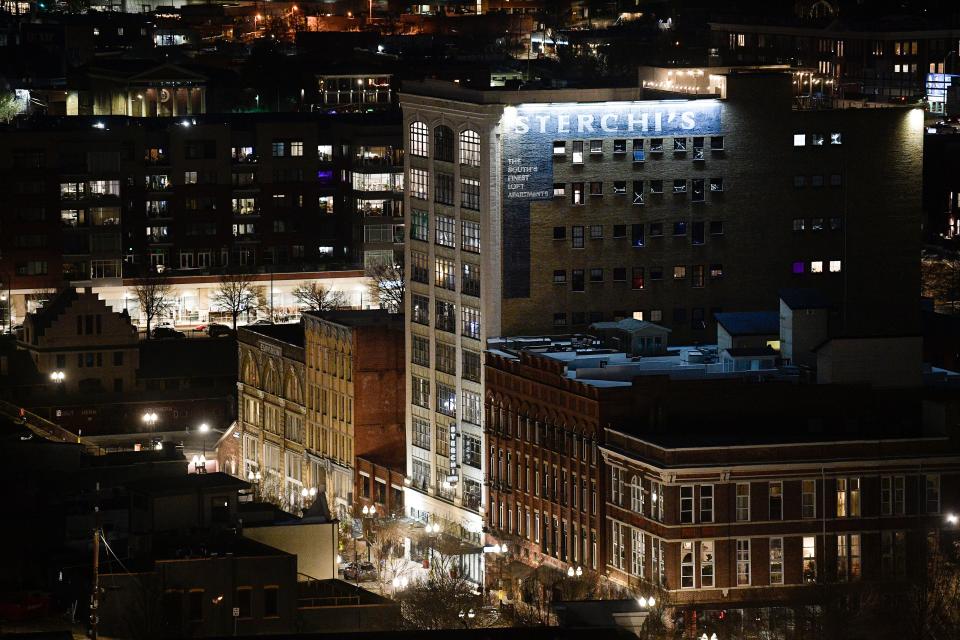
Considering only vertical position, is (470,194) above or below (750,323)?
above

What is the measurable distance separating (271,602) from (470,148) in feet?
177

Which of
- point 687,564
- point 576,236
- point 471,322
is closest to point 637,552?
point 687,564

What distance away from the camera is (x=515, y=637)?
122188mm

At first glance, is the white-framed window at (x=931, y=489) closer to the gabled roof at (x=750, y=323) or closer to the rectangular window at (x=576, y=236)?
the gabled roof at (x=750, y=323)

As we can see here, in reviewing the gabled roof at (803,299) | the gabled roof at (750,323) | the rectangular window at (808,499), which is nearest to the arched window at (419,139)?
the gabled roof at (750,323)

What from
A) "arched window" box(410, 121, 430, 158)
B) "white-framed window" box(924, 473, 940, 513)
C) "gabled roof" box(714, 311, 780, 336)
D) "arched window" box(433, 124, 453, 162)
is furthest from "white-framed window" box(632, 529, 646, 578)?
"arched window" box(410, 121, 430, 158)

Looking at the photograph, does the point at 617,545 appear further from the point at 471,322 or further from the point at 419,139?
the point at 419,139

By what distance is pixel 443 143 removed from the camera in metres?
193

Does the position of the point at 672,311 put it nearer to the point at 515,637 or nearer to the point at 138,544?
the point at 138,544

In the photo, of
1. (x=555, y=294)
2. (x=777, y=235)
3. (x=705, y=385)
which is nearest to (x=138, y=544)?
(x=705, y=385)

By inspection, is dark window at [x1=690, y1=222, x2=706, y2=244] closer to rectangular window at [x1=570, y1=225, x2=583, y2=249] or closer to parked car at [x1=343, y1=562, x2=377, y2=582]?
rectangular window at [x1=570, y1=225, x2=583, y2=249]

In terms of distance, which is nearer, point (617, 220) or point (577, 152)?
point (577, 152)

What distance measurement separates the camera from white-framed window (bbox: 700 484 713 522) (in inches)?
6004

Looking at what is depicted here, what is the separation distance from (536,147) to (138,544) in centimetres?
4683
